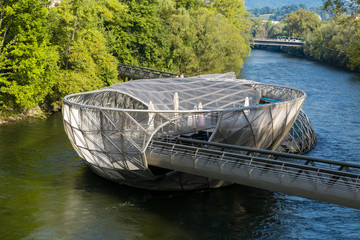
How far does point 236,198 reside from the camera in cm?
2238

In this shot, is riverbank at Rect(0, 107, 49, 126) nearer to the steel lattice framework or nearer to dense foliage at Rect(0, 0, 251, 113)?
dense foliage at Rect(0, 0, 251, 113)

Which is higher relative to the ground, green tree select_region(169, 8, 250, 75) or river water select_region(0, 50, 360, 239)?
green tree select_region(169, 8, 250, 75)

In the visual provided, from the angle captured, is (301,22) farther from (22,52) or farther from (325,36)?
(22,52)

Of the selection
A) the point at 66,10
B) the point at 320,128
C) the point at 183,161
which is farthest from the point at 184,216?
the point at 66,10

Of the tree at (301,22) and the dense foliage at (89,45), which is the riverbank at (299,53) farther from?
the dense foliage at (89,45)

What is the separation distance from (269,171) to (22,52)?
980 inches

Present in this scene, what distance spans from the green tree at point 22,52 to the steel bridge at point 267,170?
18404mm

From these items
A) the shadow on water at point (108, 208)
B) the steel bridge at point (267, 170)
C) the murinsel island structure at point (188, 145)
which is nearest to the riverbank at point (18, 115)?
the shadow on water at point (108, 208)

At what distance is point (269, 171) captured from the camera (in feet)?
59.9

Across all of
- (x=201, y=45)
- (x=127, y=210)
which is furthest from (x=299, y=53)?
(x=127, y=210)

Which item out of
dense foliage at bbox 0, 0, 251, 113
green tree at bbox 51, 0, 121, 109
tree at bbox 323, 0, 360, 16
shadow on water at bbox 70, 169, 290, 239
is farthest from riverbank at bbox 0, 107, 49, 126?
tree at bbox 323, 0, 360, 16

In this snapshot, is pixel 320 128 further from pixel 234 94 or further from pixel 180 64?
pixel 180 64

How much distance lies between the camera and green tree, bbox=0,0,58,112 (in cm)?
3566

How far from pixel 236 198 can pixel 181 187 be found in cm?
284
